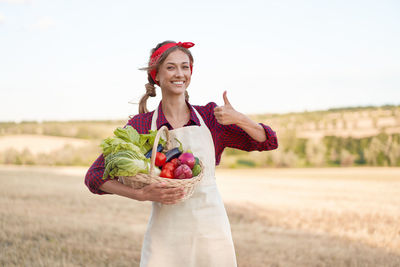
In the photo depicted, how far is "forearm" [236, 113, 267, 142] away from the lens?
3.03m

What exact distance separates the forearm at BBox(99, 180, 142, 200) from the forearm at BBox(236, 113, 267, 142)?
874 millimetres

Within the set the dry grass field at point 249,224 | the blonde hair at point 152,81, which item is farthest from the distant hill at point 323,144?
the blonde hair at point 152,81

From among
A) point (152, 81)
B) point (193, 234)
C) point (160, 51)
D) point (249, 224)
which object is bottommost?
point (249, 224)

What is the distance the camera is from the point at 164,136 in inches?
129

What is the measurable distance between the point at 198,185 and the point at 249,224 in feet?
19.3

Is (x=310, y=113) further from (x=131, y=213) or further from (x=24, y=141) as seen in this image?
(x=24, y=141)

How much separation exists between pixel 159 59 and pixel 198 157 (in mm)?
806

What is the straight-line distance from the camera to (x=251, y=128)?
3072 mm

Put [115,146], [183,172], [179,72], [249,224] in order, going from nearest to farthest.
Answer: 1. [183,172]
2. [115,146]
3. [179,72]
4. [249,224]

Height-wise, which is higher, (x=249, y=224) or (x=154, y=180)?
(x=154, y=180)

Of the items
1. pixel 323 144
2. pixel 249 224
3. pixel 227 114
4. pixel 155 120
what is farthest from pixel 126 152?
pixel 323 144

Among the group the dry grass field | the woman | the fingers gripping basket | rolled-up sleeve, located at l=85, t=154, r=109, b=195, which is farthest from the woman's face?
the dry grass field

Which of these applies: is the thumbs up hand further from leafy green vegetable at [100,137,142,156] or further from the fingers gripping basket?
leafy green vegetable at [100,137,142,156]

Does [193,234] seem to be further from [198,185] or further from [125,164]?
[125,164]
